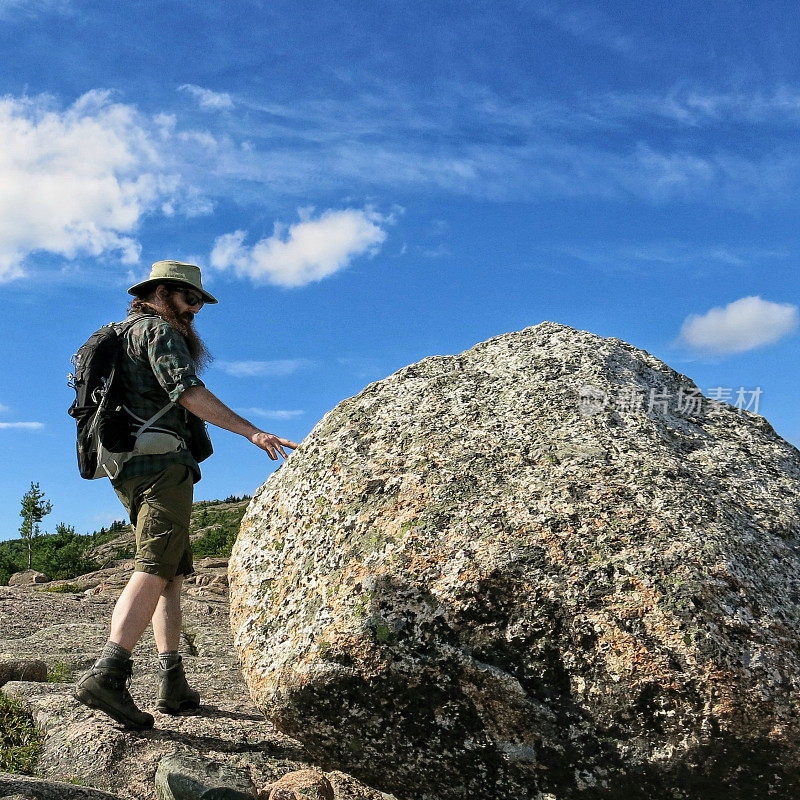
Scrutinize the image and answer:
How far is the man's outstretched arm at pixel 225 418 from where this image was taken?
5.84m

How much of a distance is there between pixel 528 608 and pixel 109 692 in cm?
330

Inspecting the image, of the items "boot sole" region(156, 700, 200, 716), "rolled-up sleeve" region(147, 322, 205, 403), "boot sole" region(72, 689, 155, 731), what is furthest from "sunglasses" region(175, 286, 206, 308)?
"boot sole" region(156, 700, 200, 716)

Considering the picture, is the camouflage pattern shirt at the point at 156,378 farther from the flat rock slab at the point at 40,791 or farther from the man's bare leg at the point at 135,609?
the flat rock slab at the point at 40,791

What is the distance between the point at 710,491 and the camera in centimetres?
519

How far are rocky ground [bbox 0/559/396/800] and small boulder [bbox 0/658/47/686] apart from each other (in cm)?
17

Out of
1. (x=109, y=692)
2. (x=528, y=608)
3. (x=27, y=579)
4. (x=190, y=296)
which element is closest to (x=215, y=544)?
(x=27, y=579)

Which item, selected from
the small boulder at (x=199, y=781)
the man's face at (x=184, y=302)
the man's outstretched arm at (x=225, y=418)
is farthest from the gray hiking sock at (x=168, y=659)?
the man's face at (x=184, y=302)

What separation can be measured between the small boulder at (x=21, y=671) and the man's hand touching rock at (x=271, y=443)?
3.67 m

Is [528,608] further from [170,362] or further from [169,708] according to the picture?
[169,708]

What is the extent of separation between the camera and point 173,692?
649 cm

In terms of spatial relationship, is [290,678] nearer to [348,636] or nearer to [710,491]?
[348,636]

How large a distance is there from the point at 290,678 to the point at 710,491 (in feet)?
10.0

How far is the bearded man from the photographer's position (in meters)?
5.80

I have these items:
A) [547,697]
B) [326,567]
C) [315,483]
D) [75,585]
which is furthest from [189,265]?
[75,585]
